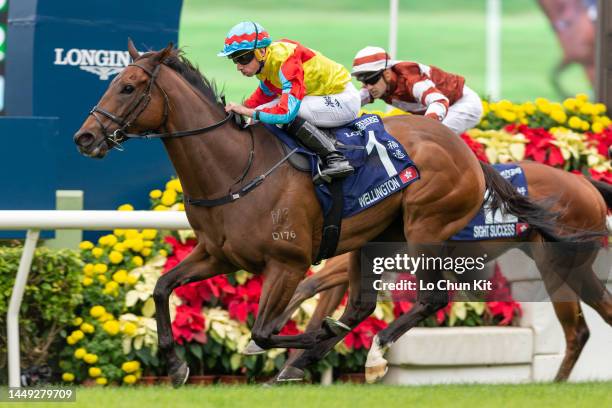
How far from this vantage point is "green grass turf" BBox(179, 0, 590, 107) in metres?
21.3

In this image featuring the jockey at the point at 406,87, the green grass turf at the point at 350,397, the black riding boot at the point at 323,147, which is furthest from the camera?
the jockey at the point at 406,87

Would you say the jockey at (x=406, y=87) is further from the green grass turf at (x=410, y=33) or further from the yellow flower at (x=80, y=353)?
the green grass turf at (x=410, y=33)

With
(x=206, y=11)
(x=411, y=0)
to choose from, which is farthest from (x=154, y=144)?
(x=411, y=0)

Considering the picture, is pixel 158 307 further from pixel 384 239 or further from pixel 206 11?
pixel 206 11

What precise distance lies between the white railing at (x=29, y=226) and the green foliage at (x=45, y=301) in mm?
252

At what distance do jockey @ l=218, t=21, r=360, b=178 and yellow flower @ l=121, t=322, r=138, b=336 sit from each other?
4.52 feet

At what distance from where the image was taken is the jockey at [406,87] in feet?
22.0

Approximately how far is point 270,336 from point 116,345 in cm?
125

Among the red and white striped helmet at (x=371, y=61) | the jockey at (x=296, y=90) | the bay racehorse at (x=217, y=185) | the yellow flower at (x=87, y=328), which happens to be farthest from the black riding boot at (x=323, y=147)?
the yellow flower at (x=87, y=328)

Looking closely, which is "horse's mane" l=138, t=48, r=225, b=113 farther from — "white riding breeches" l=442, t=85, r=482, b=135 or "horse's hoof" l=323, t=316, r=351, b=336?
"white riding breeches" l=442, t=85, r=482, b=135

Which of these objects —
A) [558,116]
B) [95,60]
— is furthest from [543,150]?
[95,60]

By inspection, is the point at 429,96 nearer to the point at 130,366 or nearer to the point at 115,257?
the point at 115,257

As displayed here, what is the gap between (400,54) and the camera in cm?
2162

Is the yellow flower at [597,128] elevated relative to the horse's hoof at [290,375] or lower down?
elevated
